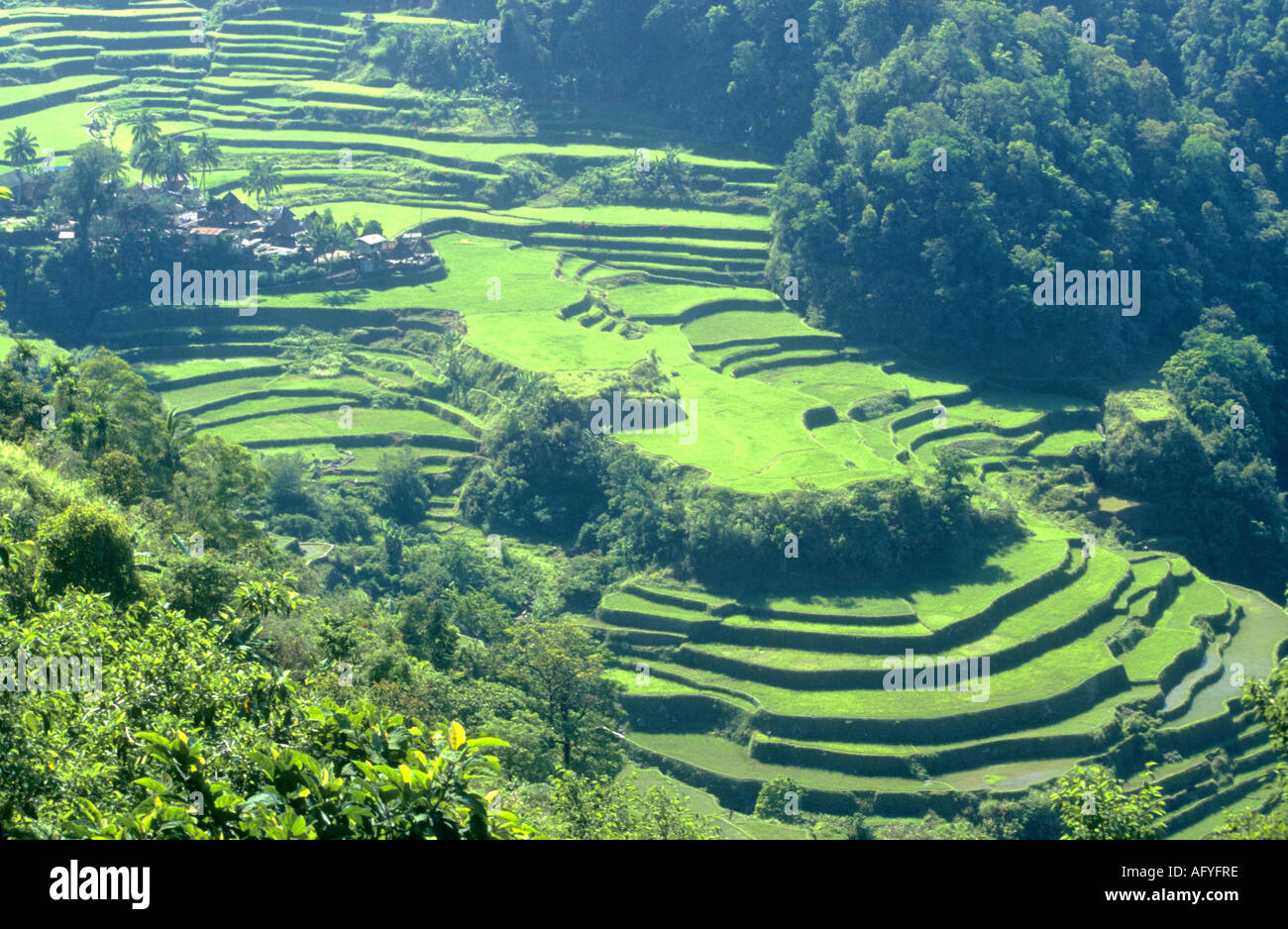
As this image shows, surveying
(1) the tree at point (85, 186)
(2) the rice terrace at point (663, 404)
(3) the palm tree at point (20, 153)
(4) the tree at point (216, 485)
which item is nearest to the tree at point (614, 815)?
(2) the rice terrace at point (663, 404)

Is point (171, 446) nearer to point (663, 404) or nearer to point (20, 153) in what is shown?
point (663, 404)

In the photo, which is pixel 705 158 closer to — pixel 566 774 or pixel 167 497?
pixel 167 497

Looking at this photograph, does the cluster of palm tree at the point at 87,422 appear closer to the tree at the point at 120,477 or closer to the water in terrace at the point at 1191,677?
the tree at the point at 120,477

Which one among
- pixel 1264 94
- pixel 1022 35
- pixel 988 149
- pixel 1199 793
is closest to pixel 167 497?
pixel 1199 793

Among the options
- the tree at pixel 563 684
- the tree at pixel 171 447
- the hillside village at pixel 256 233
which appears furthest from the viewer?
the hillside village at pixel 256 233

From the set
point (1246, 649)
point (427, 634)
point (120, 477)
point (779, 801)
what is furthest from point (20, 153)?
point (1246, 649)

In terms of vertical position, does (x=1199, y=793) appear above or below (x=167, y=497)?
below
